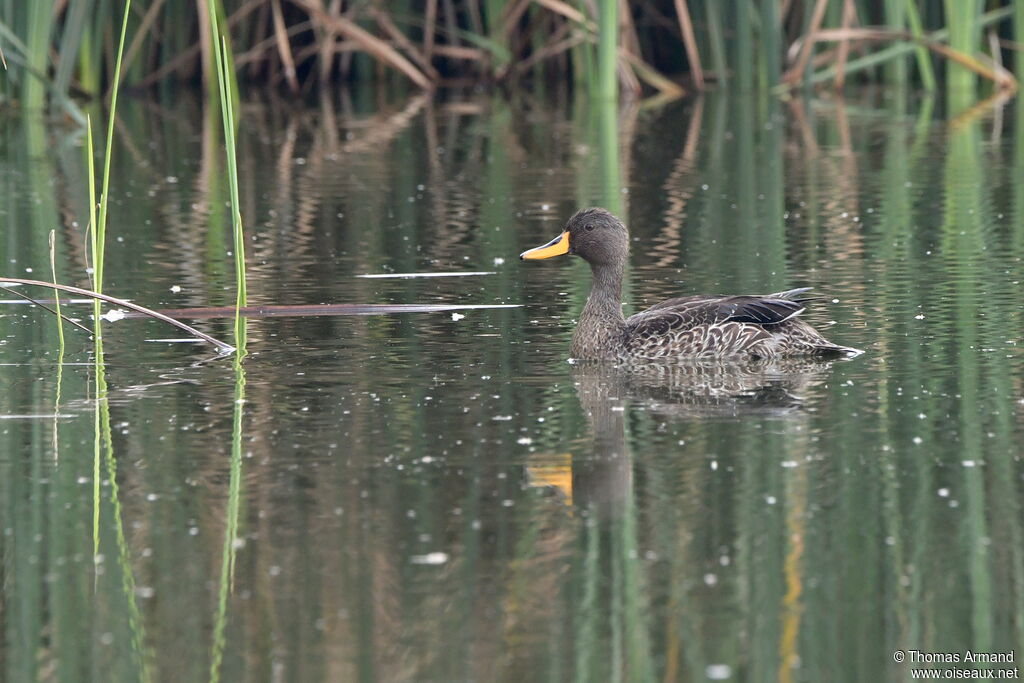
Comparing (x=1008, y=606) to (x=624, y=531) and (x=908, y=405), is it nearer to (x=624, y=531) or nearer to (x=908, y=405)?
(x=624, y=531)

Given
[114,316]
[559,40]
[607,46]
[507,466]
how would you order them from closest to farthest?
[507,466], [114,316], [607,46], [559,40]

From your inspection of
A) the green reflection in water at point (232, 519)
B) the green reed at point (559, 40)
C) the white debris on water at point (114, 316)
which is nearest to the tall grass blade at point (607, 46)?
the green reed at point (559, 40)

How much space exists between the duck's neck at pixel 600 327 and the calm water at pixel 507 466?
188 millimetres

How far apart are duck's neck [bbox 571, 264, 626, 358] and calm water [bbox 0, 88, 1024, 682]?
0.19 m

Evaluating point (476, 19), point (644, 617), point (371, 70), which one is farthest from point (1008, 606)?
point (371, 70)

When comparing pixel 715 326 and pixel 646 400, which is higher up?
pixel 715 326

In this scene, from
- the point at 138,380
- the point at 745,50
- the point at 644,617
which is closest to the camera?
the point at 644,617

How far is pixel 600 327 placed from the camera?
32.1 feet

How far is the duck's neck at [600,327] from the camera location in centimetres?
970

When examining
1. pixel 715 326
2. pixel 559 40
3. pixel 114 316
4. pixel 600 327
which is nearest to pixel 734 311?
pixel 715 326

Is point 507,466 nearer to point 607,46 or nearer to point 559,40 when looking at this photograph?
point 607,46

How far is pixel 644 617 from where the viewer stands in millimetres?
5539

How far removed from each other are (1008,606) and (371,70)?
85.7 ft

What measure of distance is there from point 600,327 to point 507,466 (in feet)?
8.53
